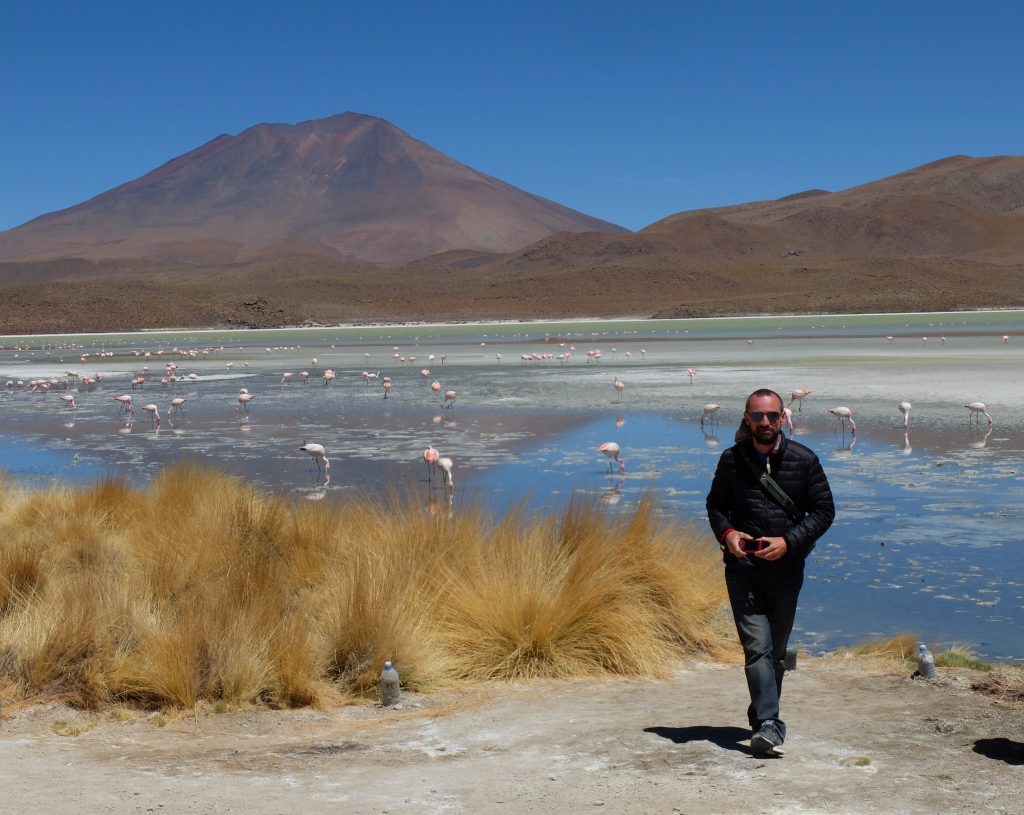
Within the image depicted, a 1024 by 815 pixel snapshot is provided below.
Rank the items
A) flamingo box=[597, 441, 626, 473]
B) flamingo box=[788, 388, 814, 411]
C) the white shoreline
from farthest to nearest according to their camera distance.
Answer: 1. the white shoreline
2. flamingo box=[788, 388, 814, 411]
3. flamingo box=[597, 441, 626, 473]

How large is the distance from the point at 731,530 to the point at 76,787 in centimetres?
271

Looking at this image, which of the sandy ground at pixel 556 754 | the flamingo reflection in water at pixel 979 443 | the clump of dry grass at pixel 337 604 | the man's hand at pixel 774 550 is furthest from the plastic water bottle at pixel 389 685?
the flamingo reflection in water at pixel 979 443

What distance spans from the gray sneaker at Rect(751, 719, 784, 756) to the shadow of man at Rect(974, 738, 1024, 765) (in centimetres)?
80

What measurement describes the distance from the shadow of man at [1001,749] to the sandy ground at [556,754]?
0.01m

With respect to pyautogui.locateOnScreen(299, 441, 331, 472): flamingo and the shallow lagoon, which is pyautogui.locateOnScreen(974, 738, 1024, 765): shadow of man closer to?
the shallow lagoon

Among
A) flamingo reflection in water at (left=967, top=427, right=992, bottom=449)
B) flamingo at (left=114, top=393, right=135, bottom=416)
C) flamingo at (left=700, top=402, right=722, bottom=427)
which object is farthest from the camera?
flamingo at (left=114, top=393, right=135, bottom=416)

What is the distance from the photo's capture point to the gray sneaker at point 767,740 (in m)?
5.00

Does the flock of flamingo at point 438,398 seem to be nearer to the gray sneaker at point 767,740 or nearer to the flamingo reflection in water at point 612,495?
the flamingo reflection in water at point 612,495

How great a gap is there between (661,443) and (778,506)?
1046cm

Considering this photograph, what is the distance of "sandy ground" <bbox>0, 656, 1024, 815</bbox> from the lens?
465 cm

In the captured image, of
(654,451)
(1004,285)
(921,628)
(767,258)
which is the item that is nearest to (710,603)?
(921,628)

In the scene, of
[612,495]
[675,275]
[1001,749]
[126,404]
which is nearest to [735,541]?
[1001,749]

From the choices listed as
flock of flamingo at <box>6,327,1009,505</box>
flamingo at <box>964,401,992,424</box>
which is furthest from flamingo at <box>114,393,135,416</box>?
flamingo at <box>964,401,992,424</box>

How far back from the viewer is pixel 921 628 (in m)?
7.23
